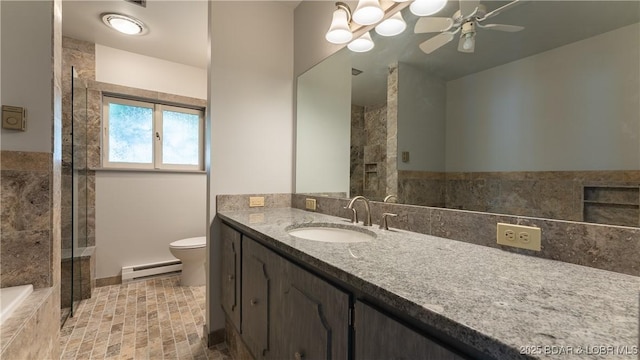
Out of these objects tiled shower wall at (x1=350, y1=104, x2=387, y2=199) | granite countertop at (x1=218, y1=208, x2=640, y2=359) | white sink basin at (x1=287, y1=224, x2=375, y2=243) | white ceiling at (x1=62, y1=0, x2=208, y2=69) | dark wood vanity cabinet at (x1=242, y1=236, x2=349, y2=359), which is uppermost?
white ceiling at (x1=62, y1=0, x2=208, y2=69)

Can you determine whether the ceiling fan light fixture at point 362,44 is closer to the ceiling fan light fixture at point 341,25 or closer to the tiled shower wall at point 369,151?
the ceiling fan light fixture at point 341,25

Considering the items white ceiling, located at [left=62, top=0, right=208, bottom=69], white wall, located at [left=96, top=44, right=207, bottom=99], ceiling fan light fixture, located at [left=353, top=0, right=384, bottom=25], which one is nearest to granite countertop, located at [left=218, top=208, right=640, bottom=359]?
ceiling fan light fixture, located at [left=353, top=0, right=384, bottom=25]

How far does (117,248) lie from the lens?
2.62 metres

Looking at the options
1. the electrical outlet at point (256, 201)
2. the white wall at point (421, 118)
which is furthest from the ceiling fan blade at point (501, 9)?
the electrical outlet at point (256, 201)

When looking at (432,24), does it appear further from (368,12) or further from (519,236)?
(519,236)

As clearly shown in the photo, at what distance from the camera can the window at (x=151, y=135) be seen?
2.70 meters

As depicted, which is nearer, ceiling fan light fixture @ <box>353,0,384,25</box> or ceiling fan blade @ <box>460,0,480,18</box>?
ceiling fan blade @ <box>460,0,480,18</box>

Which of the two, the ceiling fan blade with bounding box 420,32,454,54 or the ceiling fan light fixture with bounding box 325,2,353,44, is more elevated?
the ceiling fan light fixture with bounding box 325,2,353,44

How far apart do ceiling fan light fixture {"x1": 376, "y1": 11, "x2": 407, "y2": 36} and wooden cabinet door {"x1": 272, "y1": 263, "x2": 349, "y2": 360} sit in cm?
125

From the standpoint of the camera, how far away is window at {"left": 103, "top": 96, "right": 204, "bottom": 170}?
8.86 feet

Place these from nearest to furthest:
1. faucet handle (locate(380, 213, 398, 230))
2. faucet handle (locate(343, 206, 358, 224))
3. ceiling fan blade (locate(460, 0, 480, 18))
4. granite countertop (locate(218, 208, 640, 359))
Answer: granite countertop (locate(218, 208, 640, 359)) < ceiling fan blade (locate(460, 0, 480, 18)) < faucet handle (locate(380, 213, 398, 230)) < faucet handle (locate(343, 206, 358, 224))

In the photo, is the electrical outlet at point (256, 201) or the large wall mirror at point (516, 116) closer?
the large wall mirror at point (516, 116)

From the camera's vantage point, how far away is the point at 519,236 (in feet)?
2.77

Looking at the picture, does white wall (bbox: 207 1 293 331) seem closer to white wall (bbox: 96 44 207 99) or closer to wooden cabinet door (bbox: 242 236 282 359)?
wooden cabinet door (bbox: 242 236 282 359)
